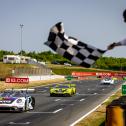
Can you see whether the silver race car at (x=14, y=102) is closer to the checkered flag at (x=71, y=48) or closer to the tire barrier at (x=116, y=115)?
the tire barrier at (x=116, y=115)

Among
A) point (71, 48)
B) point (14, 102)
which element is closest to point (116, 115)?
point (71, 48)

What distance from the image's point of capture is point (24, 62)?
5340 inches

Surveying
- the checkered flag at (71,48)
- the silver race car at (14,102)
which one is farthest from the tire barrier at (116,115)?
the silver race car at (14,102)

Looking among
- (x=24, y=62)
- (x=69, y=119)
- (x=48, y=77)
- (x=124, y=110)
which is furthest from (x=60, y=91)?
(x=24, y=62)

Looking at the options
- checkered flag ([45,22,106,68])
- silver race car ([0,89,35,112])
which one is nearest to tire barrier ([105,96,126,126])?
checkered flag ([45,22,106,68])

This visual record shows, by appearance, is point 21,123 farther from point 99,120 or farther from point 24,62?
point 24,62

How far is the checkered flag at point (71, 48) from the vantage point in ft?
14.4

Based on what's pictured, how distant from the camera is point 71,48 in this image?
447 centimetres

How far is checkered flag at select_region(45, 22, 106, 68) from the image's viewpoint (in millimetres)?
4398

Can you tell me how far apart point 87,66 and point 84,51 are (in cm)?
14

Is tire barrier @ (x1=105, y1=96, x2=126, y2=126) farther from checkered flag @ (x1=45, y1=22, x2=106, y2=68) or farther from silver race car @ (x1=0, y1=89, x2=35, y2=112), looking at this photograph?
silver race car @ (x1=0, y1=89, x2=35, y2=112)

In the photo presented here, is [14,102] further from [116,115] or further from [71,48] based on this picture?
[71,48]

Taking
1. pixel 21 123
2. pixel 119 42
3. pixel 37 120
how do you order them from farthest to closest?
pixel 37 120, pixel 21 123, pixel 119 42

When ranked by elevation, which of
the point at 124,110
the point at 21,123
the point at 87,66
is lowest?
the point at 21,123
